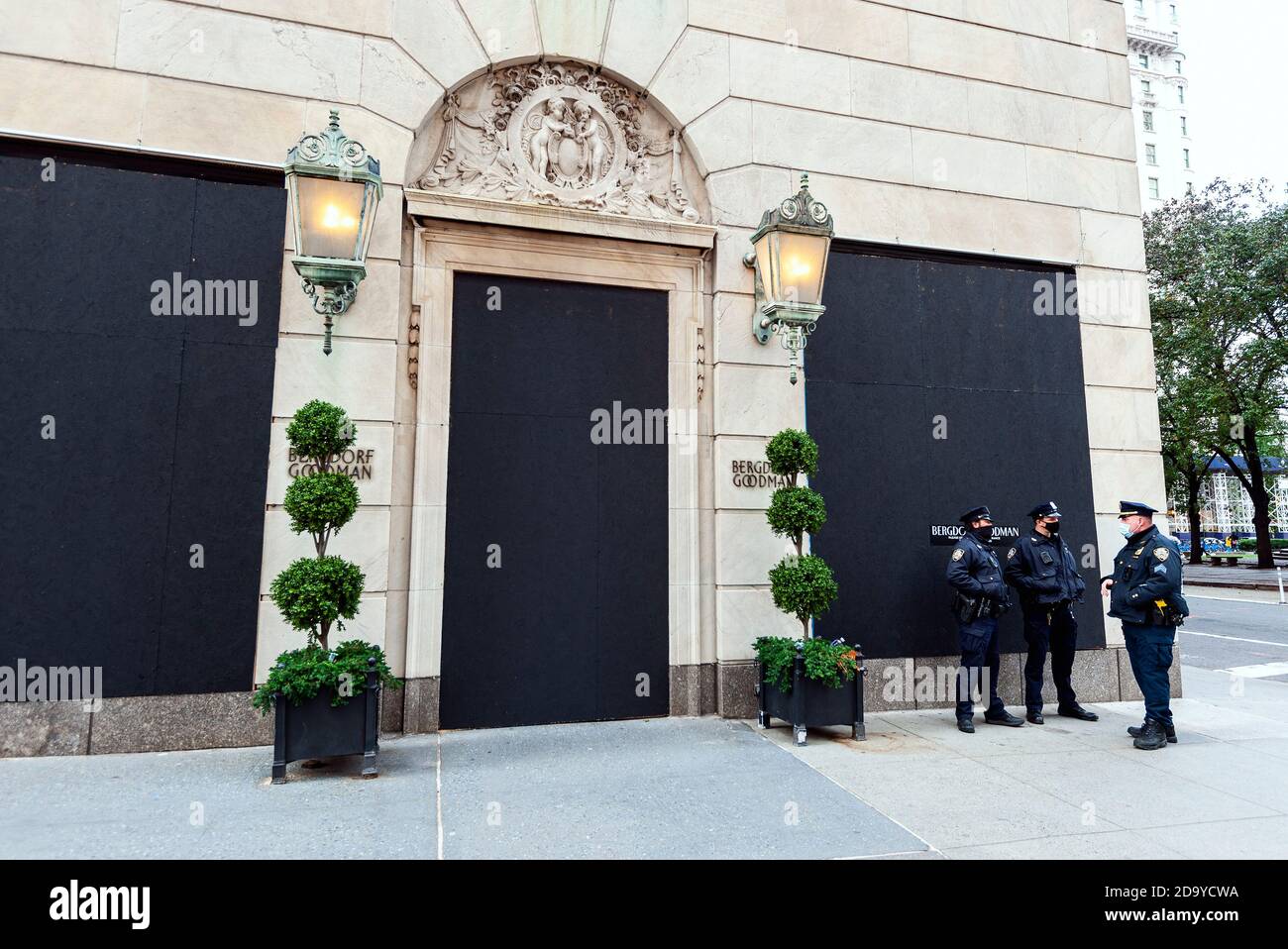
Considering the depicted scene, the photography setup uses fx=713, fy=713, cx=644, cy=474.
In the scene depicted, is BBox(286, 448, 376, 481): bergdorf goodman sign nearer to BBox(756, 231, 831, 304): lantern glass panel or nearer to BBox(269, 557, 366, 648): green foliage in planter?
BBox(269, 557, 366, 648): green foliage in planter

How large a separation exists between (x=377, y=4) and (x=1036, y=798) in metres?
9.18

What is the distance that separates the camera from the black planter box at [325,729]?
5.36m

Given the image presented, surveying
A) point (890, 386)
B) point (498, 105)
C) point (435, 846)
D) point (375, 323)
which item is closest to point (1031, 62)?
point (890, 386)

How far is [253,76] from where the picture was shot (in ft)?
22.2

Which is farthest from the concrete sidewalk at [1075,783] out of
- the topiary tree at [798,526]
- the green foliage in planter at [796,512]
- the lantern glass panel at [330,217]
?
the lantern glass panel at [330,217]

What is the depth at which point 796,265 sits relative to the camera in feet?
22.7

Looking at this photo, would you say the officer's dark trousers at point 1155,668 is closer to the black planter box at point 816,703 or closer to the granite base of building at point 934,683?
the granite base of building at point 934,683

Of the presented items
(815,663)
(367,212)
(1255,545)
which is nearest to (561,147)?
(367,212)

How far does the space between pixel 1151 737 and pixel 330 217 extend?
28.3ft

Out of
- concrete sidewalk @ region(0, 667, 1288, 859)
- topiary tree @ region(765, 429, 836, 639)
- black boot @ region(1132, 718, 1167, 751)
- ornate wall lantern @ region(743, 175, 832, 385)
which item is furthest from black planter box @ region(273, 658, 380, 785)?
black boot @ region(1132, 718, 1167, 751)

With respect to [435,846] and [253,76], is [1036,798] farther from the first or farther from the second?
[253,76]

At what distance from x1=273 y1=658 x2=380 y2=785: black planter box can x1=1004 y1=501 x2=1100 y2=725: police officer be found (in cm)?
659

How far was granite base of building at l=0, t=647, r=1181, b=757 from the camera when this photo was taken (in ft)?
19.3

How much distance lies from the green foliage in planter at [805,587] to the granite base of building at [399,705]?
105 centimetres
